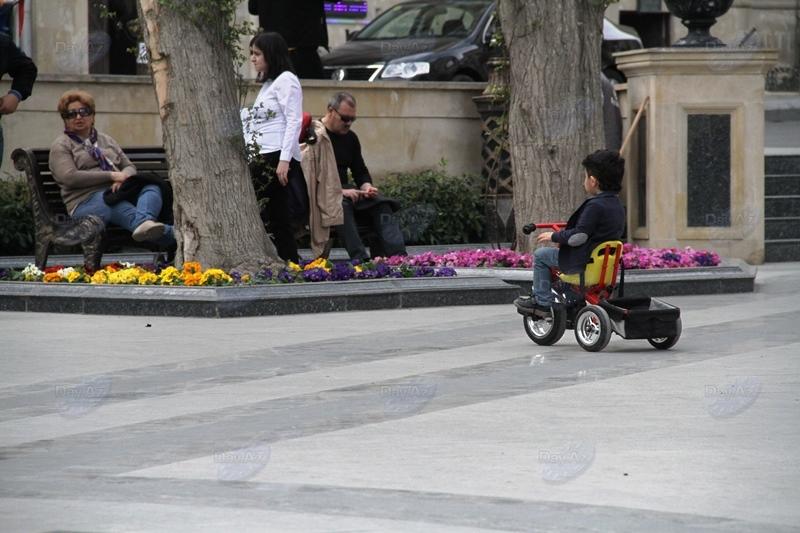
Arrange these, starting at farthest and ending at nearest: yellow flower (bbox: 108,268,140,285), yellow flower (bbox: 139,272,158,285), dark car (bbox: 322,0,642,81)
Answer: dark car (bbox: 322,0,642,81), yellow flower (bbox: 108,268,140,285), yellow flower (bbox: 139,272,158,285)

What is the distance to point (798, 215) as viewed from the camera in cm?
1728

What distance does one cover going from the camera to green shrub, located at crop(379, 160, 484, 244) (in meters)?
17.2

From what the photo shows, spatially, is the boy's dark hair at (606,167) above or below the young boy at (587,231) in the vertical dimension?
above

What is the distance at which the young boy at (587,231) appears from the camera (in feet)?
32.3

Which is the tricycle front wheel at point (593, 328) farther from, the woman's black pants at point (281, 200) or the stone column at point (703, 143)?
the stone column at point (703, 143)

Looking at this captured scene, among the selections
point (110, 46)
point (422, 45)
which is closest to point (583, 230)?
point (422, 45)

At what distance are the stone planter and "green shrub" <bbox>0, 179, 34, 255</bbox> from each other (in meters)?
5.89

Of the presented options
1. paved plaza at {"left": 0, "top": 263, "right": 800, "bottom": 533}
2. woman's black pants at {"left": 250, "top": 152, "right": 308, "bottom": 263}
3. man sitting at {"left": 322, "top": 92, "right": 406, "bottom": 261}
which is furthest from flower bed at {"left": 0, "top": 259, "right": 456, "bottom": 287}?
man sitting at {"left": 322, "top": 92, "right": 406, "bottom": 261}

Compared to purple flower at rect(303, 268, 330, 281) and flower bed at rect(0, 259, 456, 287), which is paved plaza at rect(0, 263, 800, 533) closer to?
flower bed at rect(0, 259, 456, 287)

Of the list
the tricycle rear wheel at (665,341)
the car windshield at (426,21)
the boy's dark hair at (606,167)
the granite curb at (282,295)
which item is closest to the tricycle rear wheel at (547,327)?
the tricycle rear wheel at (665,341)

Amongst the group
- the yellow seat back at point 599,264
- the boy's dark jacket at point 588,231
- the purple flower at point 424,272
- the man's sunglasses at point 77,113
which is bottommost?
the purple flower at point 424,272

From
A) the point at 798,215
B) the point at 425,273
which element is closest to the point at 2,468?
the point at 425,273

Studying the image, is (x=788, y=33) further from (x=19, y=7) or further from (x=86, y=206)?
(x=86, y=206)

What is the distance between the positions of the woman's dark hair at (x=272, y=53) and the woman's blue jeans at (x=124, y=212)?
129 cm
